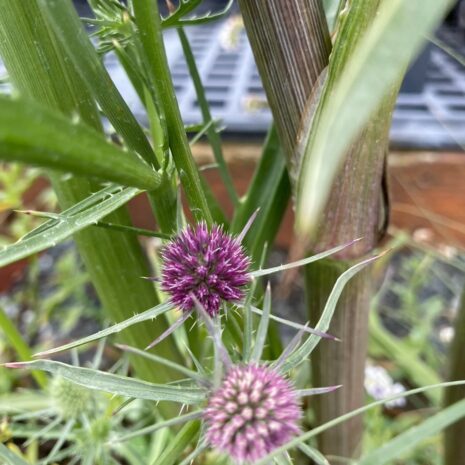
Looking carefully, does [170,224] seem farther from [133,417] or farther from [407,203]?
[407,203]

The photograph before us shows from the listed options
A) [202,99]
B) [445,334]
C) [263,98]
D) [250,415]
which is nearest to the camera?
[250,415]

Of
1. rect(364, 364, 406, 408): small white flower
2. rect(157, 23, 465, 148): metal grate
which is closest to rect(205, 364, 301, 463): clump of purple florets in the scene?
rect(364, 364, 406, 408): small white flower

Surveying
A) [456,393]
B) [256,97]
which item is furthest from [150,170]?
[256,97]

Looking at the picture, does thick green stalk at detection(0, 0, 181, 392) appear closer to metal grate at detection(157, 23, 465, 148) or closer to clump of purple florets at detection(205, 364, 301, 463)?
clump of purple florets at detection(205, 364, 301, 463)

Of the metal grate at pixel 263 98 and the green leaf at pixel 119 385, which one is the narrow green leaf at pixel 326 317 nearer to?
the green leaf at pixel 119 385

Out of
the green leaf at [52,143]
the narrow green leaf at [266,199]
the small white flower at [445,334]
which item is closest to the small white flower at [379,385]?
the small white flower at [445,334]

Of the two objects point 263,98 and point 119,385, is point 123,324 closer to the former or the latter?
point 119,385
